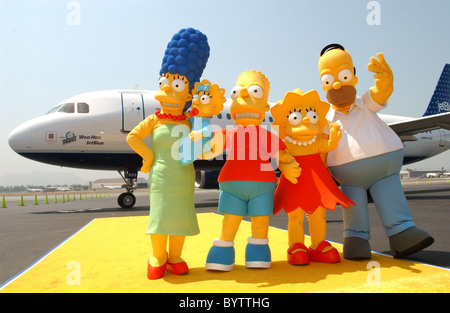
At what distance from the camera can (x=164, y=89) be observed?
3125mm

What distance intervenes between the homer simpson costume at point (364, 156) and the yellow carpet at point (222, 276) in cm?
31

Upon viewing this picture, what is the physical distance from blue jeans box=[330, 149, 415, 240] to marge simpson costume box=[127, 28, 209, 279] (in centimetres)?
158

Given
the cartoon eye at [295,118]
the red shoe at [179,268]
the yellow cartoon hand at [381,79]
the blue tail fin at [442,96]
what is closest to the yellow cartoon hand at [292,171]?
the cartoon eye at [295,118]

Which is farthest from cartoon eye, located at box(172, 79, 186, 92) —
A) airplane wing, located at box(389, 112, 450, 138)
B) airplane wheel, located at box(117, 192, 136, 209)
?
airplane wing, located at box(389, 112, 450, 138)

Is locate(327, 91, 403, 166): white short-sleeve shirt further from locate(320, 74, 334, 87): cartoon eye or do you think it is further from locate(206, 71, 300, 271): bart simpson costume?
locate(206, 71, 300, 271): bart simpson costume

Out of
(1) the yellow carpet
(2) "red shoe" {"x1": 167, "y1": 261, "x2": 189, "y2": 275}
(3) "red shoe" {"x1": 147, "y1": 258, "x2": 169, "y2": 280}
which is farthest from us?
(2) "red shoe" {"x1": 167, "y1": 261, "x2": 189, "y2": 275}

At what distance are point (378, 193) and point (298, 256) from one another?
40.7 inches

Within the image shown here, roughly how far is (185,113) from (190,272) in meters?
1.48

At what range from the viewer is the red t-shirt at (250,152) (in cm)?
306

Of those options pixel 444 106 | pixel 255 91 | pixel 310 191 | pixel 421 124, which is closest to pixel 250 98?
pixel 255 91

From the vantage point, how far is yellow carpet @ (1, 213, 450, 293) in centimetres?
242

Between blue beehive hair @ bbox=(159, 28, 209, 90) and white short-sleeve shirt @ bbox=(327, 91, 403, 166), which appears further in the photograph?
white short-sleeve shirt @ bbox=(327, 91, 403, 166)
